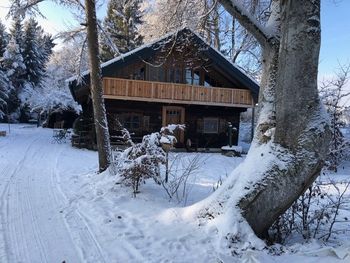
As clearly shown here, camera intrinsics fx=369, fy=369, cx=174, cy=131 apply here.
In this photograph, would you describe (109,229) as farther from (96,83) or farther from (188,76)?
Answer: (188,76)

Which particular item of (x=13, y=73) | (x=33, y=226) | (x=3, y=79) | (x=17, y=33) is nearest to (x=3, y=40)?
(x=17, y=33)

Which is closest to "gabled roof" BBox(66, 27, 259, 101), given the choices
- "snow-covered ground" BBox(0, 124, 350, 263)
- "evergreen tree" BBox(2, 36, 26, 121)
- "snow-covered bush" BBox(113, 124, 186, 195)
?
"snow-covered bush" BBox(113, 124, 186, 195)

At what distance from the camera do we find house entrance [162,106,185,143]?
21688mm

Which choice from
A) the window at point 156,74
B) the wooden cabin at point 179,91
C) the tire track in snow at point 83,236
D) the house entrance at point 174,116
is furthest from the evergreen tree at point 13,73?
the tire track in snow at point 83,236

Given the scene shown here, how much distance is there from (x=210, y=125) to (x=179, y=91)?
3.71 metres

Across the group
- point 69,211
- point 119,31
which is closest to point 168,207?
point 69,211

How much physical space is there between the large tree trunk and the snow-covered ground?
599 millimetres

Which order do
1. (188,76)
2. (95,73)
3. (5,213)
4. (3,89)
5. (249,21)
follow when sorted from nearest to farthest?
(249,21) → (5,213) → (95,73) → (188,76) → (3,89)

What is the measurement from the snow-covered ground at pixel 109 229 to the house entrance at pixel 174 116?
1287cm

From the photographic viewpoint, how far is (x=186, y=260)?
14.2 feet

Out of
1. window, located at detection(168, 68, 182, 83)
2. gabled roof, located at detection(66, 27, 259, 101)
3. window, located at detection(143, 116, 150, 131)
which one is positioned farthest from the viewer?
window, located at detection(168, 68, 182, 83)

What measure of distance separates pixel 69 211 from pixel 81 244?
5.49ft

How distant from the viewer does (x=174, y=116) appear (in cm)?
2205

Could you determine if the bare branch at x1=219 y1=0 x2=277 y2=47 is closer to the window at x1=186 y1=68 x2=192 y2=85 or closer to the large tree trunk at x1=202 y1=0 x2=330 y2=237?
the large tree trunk at x1=202 y1=0 x2=330 y2=237
